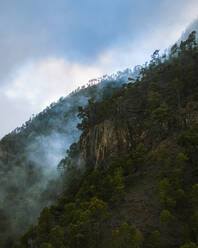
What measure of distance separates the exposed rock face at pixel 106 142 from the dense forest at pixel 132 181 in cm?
17

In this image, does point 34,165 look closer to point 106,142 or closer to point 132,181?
point 106,142

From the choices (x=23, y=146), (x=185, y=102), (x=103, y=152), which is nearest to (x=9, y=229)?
(x=103, y=152)

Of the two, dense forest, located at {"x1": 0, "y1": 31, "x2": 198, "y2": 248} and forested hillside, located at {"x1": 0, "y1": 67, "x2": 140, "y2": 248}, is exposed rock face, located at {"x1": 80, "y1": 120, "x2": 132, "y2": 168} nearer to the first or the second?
dense forest, located at {"x1": 0, "y1": 31, "x2": 198, "y2": 248}

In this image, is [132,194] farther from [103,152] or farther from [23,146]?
[23,146]

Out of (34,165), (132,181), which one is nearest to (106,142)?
(132,181)

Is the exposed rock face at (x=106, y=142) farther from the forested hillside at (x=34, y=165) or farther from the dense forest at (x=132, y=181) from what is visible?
the forested hillside at (x=34, y=165)

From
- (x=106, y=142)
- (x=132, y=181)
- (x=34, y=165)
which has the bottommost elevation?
(x=132, y=181)

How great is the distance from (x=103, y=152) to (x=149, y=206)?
17.8 meters

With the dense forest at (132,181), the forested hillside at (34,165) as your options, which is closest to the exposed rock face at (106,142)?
the dense forest at (132,181)

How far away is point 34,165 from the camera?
3051 inches

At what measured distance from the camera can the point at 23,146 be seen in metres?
106

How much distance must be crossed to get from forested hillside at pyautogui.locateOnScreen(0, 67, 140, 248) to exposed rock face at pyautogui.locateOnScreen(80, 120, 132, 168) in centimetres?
1256

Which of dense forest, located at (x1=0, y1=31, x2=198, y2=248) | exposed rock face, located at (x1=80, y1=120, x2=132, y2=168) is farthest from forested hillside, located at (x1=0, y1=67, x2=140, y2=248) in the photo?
exposed rock face, located at (x1=80, y1=120, x2=132, y2=168)

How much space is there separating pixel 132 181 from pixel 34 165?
60570 millimetres
